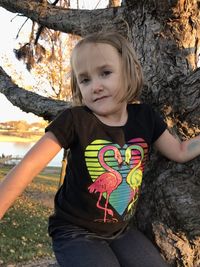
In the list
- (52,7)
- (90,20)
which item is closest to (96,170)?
(90,20)

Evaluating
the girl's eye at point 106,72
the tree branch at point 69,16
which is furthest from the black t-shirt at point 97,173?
the tree branch at point 69,16

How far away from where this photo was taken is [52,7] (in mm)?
3475

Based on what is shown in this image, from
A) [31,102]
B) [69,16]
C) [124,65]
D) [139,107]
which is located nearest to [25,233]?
[31,102]

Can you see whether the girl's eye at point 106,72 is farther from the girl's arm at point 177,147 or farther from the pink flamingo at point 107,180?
the girl's arm at point 177,147

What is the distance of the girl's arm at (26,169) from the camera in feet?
6.38

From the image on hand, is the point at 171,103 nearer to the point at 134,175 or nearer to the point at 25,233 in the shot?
the point at 134,175

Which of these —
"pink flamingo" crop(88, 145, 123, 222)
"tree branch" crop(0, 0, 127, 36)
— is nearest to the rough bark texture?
"tree branch" crop(0, 0, 127, 36)

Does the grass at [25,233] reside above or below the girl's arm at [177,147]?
below

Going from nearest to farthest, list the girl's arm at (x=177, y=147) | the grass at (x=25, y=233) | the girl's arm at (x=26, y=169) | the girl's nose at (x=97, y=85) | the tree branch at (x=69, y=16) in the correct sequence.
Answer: the girl's arm at (x=26, y=169) < the girl's nose at (x=97, y=85) < the girl's arm at (x=177, y=147) < the tree branch at (x=69, y=16) < the grass at (x=25, y=233)

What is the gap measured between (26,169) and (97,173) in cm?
42

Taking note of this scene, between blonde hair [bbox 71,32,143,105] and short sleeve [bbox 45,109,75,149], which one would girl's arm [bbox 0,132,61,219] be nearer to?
short sleeve [bbox 45,109,75,149]

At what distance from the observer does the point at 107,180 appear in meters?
2.27

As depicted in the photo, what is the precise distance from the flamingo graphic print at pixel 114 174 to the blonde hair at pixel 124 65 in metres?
0.29

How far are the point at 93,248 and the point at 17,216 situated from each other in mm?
6711
